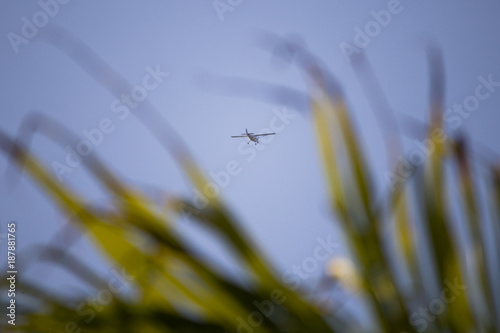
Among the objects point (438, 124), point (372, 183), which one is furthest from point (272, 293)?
point (438, 124)

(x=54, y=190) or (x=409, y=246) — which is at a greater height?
(x=54, y=190)

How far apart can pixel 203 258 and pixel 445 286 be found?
30 cm

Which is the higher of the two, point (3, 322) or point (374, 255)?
point (3, 322)

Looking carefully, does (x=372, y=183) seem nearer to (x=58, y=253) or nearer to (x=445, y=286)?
(x=445, y=286)

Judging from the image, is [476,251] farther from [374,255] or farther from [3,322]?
[3,322]

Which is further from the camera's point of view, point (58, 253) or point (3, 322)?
point (3, 322)

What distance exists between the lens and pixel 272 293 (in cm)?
48

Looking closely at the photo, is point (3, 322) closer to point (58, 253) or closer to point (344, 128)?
point (58, 253)

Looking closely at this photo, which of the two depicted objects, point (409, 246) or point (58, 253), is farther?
point (409, 246)

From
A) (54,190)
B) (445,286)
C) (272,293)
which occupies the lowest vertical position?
(445,286)

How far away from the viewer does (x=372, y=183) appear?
0.50 m

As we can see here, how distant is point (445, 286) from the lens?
0.50 metres

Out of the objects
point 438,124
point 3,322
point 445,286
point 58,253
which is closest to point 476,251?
point 445,286

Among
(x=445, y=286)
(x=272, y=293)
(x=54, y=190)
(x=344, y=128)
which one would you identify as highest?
(x=54, y=190)
